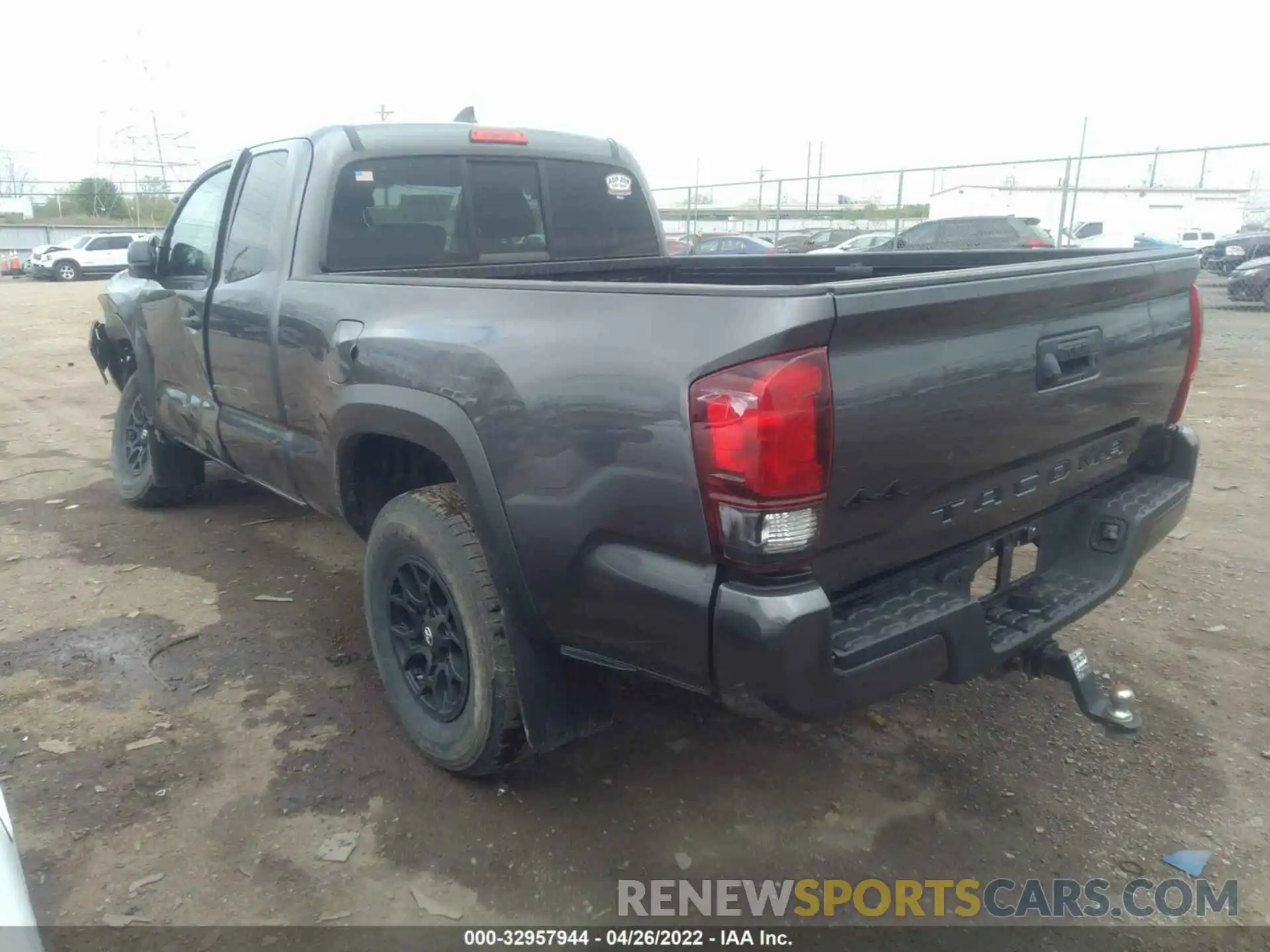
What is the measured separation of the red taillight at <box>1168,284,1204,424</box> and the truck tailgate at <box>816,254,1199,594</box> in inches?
7.3

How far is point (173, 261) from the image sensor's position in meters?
4.53

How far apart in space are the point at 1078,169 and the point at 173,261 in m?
15.0

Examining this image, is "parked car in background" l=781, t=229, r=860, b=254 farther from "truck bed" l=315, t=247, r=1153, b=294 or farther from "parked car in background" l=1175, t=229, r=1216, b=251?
"truck bed" l=315, t=247, r=1153, b=294

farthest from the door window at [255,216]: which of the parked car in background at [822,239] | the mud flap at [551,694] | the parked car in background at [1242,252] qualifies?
the parked car in background at [1242,252]

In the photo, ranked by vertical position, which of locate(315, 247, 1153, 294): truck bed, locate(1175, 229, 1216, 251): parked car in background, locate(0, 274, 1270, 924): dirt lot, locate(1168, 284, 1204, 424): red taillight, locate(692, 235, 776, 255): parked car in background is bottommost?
locate(1175, 229, 1216, 251): parked car in background

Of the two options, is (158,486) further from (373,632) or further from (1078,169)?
(1078,169)

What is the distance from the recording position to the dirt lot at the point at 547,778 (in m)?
2.52

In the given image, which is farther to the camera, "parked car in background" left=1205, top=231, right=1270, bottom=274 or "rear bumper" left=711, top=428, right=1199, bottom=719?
"parked car in background" left=1205, top=231, right=1270, bottom=274

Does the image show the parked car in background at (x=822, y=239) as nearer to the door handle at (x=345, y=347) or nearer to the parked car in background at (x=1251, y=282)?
the parked car in background at (x=1251, y=282)

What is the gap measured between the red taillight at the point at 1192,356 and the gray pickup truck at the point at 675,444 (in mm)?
18

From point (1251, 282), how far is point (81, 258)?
1267 inches

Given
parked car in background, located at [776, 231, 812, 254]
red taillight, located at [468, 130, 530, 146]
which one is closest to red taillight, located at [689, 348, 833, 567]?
red taillight, located at [468, 130, 530, 146]

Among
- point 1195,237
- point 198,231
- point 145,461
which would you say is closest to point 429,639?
point 198,231

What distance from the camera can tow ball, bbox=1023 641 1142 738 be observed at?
2.51m
